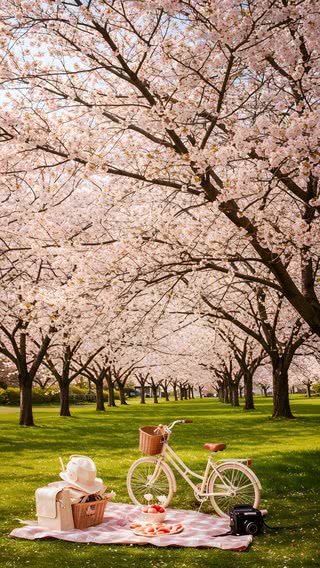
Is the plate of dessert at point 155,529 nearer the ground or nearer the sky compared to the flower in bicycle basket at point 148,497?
nearer the ground

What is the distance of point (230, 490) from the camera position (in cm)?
916

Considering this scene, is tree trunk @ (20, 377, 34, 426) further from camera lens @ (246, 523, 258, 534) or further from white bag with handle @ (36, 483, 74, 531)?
camera lens @ (246, 523, 258, 534)

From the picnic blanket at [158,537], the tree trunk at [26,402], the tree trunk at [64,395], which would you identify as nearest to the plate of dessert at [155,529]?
the picnic blanket at [158,537]

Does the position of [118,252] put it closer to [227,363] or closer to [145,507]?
[145,507]

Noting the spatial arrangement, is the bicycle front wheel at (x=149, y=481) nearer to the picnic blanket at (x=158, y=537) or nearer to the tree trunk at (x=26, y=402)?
the picnic blanket at (x=158, y=537)

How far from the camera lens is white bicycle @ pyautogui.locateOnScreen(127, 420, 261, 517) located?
29.9 feet

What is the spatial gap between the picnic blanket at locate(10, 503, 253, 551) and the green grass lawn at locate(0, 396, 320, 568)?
152mm

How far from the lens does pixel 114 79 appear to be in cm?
1265

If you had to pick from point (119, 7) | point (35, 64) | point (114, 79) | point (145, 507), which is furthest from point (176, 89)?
point (145, 507)

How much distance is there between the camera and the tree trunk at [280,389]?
27.6m

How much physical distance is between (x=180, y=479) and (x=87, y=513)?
15.5ft

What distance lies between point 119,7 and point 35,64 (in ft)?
5.09

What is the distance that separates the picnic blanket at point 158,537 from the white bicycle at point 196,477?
301 mm

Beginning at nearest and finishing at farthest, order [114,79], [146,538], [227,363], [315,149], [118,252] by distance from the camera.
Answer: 1. [146,538]
2. [315,149]
3. [118,252]
4. [114,79]
5. [227,363]
